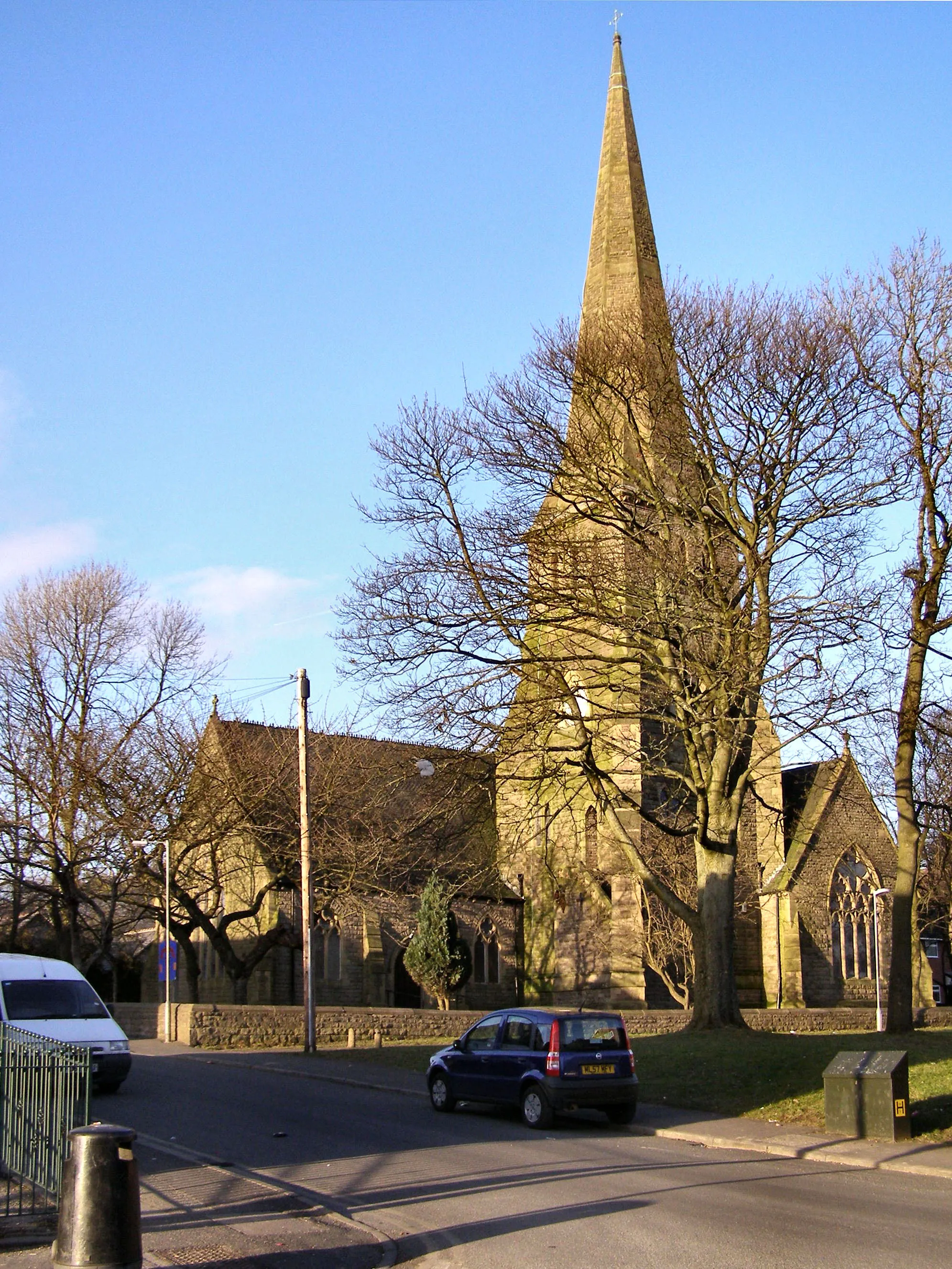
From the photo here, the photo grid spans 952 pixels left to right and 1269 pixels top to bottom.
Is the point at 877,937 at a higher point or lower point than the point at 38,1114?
lower

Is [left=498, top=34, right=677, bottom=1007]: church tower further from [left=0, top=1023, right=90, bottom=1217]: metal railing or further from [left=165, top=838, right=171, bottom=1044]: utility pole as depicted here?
[left=0, top=1023, right=90, bottom=1217]: metal railing

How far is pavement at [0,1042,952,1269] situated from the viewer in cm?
885

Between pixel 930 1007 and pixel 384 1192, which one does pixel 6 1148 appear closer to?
pixel 384 1192

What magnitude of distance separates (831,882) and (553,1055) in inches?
1174

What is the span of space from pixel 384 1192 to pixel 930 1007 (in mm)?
35139

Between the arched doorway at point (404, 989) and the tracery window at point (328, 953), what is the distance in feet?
6.42

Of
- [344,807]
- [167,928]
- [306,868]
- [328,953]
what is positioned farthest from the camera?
[328,953]

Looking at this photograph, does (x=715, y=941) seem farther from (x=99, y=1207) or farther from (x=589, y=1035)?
(x=99, y=1207)

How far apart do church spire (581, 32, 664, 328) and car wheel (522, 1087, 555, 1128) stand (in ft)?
99.3

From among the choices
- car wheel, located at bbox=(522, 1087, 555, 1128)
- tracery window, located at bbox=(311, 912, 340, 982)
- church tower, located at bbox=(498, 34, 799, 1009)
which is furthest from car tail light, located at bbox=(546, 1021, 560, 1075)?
tracery window, located at bbox=(311, 912, 340, 982)

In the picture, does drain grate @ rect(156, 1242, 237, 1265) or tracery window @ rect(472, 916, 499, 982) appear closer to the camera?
drain grate @ rect(156, 1242, 237, 1265)

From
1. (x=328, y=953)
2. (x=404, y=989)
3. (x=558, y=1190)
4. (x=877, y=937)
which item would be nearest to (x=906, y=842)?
Result: (x=558, y=1190)

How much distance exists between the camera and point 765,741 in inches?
1395

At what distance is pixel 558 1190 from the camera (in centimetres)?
1121
